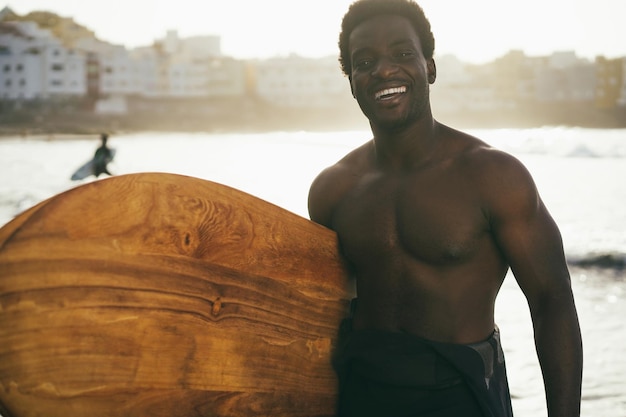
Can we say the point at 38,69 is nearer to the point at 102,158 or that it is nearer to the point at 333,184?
the point at 102,158

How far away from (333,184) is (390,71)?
37cm

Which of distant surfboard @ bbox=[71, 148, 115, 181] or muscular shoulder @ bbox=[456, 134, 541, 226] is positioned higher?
muscular shoulder @ bbox=[456, 134, 541, 226]

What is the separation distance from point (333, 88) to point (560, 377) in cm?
8316

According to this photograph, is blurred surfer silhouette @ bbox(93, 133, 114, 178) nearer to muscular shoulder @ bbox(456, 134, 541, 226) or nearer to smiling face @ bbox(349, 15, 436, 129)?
smiling face @ bbox(349, 15, 436, 129)

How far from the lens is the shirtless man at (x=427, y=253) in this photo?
1.62 m

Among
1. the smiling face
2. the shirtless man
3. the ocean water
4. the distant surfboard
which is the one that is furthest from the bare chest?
the distant surfboard

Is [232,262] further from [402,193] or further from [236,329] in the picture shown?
[402,193]

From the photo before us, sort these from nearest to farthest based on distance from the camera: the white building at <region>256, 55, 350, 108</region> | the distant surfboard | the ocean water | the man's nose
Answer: the man's nose
the ocean water
the distant surfboard
the white building at <region>256, 55, 350, 108</region>

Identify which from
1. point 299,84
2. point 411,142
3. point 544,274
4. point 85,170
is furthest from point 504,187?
point 299,84

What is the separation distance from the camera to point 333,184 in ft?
6.53

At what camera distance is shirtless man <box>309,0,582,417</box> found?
1.62m

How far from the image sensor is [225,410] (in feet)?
5.51

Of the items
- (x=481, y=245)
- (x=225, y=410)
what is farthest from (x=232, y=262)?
(x=481, y=245)

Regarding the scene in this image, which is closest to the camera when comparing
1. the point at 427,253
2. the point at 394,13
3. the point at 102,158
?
the point at 427,253
